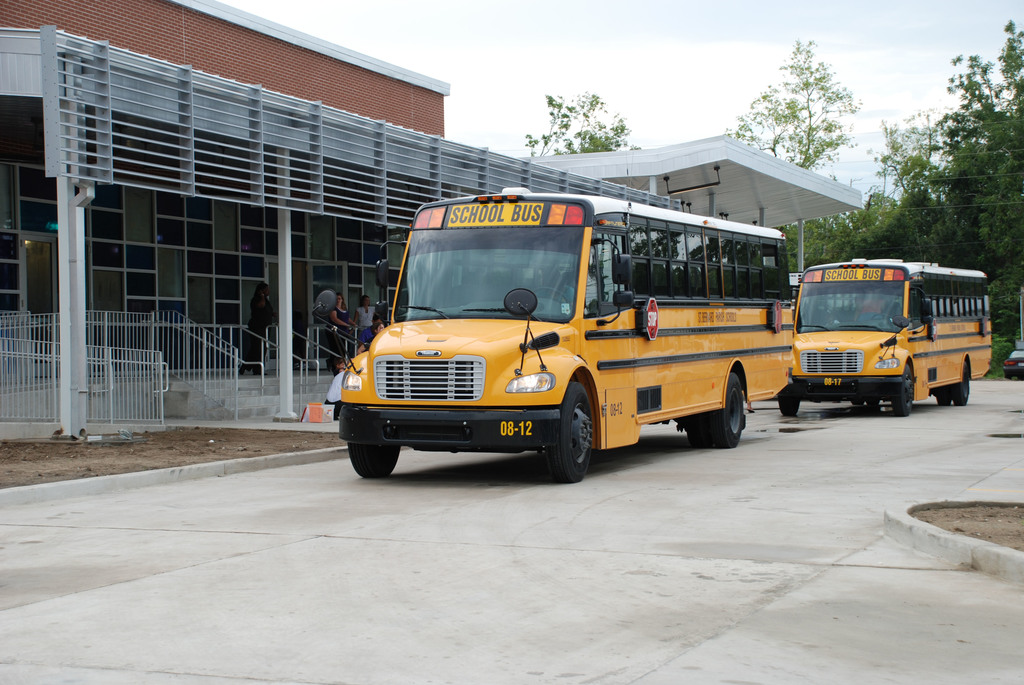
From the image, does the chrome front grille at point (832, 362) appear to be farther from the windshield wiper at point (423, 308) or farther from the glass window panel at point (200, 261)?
the glass window panel at point (200, 261)

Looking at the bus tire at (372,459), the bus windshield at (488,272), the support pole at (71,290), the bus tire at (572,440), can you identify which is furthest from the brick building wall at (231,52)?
the bus tire at (572,440)

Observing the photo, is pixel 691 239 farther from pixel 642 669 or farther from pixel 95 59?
pixel 642 669

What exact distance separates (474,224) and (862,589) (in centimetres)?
731

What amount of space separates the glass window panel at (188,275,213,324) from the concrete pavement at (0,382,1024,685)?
13.3 m

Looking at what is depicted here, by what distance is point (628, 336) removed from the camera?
554 inches

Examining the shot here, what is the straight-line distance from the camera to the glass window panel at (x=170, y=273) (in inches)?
988

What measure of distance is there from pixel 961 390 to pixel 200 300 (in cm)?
1728

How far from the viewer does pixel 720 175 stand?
33219 mm

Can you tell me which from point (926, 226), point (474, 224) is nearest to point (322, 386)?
point (474, 224)

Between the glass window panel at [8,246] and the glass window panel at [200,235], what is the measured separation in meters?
4.40

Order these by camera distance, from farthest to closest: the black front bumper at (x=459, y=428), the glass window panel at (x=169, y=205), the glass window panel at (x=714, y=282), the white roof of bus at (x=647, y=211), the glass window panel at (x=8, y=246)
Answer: the glass window panel at (x=169, y=205), the glass window panel at (x=8, y=246), the glass window panel at (x=714, y=282), the white roof of bus at (x=647, y=211), the black front bumper at (x=459, y=428)

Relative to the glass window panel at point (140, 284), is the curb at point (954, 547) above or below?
below

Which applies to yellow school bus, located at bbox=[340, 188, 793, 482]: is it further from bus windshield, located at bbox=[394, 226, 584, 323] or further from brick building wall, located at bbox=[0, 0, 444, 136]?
brick building wall, located at bbox=[0, 0, 444, 136]


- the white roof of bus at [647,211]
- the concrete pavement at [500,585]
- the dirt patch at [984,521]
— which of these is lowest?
the concrete pavement at [500,585]
